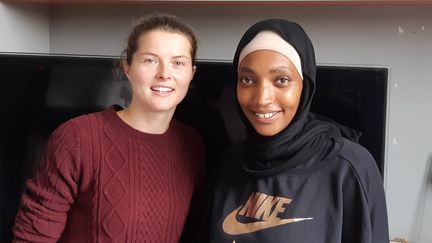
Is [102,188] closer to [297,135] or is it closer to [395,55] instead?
[297,135]

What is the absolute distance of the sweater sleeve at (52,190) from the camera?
3.78 ft

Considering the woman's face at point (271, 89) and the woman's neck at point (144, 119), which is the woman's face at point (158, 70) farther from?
the woman's face at point (271, 89)

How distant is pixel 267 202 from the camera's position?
1085mm

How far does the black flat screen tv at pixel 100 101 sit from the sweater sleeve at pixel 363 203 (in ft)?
0.79

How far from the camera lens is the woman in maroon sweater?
1.16 m

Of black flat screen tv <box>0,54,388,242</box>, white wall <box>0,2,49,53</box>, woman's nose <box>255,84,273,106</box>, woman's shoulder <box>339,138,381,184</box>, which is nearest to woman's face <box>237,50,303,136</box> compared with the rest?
woman's nose <box>255,84,273,106</box>

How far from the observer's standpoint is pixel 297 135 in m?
1.09

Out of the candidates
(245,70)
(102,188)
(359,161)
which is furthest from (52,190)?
(359,161)

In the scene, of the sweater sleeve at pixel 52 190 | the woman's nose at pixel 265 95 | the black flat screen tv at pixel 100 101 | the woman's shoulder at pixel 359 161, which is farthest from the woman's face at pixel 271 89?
the sweater sleeve at pixel 52 190

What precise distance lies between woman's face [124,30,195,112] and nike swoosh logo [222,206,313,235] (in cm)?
32

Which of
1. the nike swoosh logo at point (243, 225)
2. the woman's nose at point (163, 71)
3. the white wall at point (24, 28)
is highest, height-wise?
the white wall at point (24, 28)

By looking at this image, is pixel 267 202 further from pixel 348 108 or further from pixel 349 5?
pixel 349 5

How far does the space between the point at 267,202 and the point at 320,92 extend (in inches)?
14.7

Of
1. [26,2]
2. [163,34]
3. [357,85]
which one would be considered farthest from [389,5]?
[26,2]
